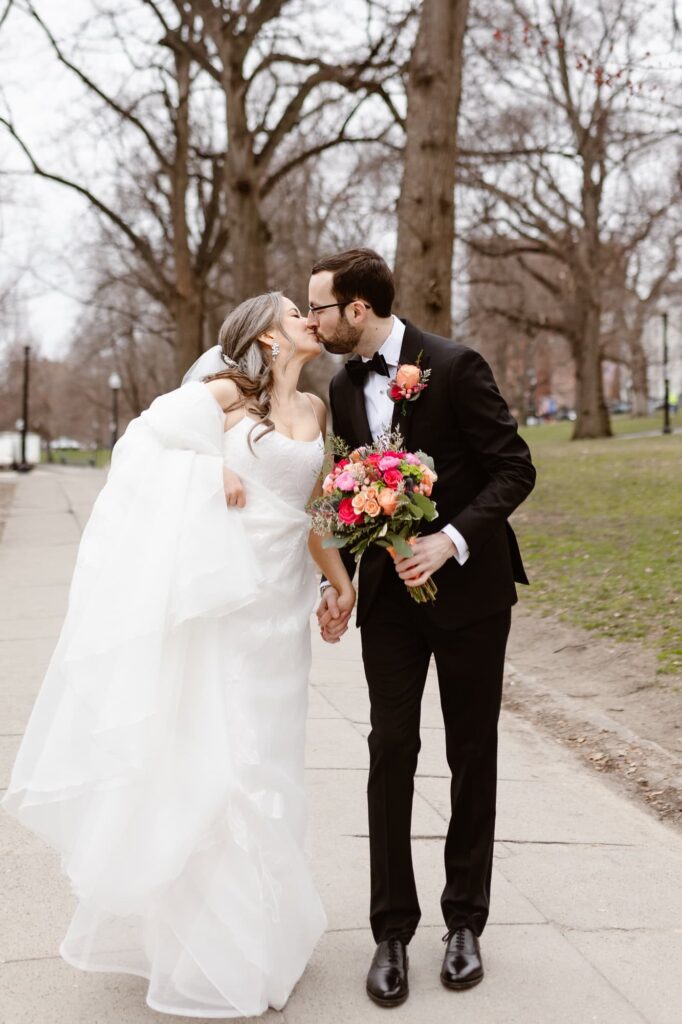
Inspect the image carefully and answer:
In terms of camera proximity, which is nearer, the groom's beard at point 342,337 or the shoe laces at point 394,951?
the shoe laces at point 394,951

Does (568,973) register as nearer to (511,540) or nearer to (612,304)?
(511,540)

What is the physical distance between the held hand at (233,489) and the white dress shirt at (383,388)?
18.6 inches

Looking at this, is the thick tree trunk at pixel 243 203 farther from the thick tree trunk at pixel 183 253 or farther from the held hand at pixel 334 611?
the held hand at pixel 334 611

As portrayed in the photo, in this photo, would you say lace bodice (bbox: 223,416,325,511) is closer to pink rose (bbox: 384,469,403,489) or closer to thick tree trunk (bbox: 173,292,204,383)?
pink rose (bbox: 384,469,403,489)

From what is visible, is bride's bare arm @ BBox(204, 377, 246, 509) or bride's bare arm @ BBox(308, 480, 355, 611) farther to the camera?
bride's bare arm @ BBox(308, 480, 355, 611)

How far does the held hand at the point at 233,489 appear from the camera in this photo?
12.2 ft

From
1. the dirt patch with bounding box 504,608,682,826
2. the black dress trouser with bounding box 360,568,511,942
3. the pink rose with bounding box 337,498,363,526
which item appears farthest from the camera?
the dirt patch with bounding box 504,608,682,826

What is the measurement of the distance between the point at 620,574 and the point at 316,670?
376cm

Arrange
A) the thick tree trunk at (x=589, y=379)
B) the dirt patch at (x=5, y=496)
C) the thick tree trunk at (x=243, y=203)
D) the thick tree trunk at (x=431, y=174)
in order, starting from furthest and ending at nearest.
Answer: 1. the thick tree trunk at (x=589, y=379)
2. the thick tree trunk at (x=243, y=203)
3. the dirt patch at (x=5, y=496)
4. the thick tree trunk at (x=431, y=174)

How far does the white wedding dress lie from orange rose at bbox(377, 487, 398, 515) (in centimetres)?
44

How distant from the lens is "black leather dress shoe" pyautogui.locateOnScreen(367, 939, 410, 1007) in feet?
11.7

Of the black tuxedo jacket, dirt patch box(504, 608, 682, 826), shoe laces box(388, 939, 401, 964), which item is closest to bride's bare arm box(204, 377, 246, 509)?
the black tuxedo jacket

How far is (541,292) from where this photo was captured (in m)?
48.2

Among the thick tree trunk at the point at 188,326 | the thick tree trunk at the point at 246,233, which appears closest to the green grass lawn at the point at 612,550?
the thick tree trunk at the point at 246,233
